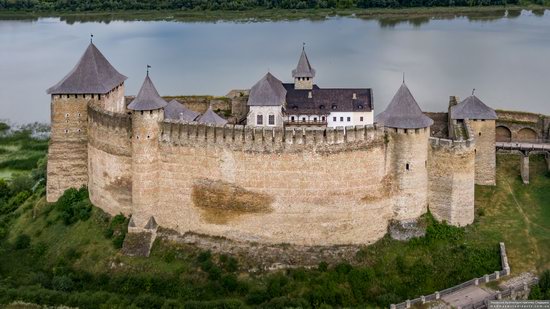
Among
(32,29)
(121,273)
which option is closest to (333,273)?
(121,273)

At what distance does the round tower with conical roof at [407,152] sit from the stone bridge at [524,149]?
17.5 ft

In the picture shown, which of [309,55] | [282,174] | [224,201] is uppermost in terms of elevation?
[309,55]

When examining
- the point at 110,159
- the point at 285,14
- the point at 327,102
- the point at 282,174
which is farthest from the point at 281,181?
the point at 285,14

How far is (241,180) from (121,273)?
3.94 meters

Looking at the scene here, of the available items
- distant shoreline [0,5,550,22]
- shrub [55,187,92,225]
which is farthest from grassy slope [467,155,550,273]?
distant shoreline [0,5,550,22]

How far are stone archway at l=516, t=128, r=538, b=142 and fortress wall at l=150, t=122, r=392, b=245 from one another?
27.9 ft

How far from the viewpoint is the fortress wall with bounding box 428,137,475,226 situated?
1970 centimetres

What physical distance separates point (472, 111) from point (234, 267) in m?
9.13

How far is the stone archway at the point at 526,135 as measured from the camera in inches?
1018

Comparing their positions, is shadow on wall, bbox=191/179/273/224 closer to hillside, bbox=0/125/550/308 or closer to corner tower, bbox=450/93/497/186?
hillside, bbox=0/125/550/308

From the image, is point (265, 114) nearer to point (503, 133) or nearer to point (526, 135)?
point (503, 133)

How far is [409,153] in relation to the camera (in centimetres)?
1931

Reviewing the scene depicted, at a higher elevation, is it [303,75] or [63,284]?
[303,75]

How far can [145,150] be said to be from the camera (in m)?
19.7
